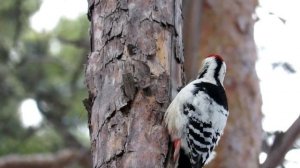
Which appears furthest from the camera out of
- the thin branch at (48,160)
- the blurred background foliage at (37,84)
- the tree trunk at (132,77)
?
the blurred background foliage at (37,84)

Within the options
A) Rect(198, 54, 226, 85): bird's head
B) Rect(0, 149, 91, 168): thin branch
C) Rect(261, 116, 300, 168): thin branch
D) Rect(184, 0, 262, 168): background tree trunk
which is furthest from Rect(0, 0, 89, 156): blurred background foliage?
Rect(261, 116, 300, 168): thin branch

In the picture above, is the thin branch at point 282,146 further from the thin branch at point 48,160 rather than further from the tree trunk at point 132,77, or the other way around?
the thin branch at point 48,160

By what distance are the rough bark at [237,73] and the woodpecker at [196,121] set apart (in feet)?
2.31

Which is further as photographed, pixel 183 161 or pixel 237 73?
pixel 237 73

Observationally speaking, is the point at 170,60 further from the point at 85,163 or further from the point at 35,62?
the point at 35,62

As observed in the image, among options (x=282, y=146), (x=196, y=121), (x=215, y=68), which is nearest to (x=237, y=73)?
(x=215, y=68)

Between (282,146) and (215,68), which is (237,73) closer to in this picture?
(215,68)

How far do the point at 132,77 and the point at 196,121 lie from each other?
390 mm

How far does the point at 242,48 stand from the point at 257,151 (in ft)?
2.28

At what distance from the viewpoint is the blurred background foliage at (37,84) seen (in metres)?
5.69

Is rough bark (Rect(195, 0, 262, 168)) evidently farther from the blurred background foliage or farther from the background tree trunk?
the blurred background foliage

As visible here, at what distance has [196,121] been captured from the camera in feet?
9.83

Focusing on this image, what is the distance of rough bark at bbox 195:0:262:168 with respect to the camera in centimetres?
386

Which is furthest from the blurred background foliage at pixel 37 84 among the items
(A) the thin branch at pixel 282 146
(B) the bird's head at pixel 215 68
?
(A) the thin branch at pixel 282 146
